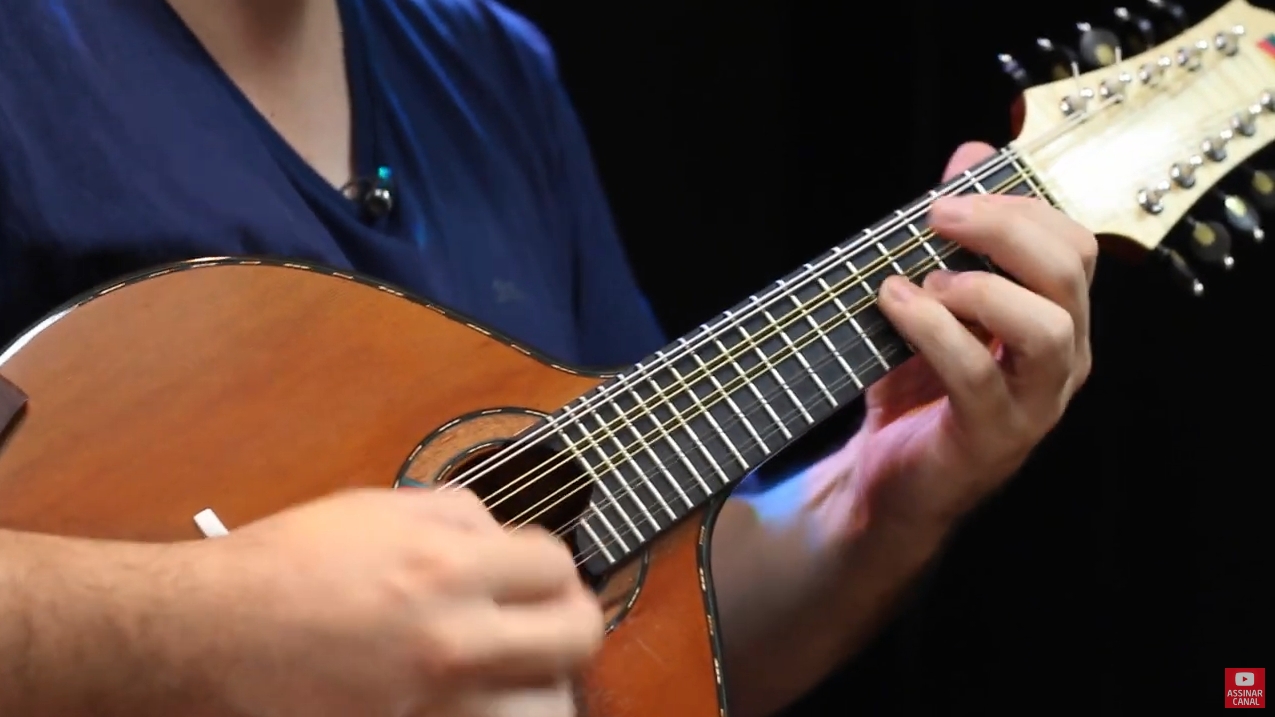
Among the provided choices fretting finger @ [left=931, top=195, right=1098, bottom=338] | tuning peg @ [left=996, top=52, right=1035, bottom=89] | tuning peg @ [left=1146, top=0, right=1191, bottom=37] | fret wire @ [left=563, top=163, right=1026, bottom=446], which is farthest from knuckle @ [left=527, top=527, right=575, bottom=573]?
tuning peg @ [left=1146, top=0, right=1191, bottom=37]

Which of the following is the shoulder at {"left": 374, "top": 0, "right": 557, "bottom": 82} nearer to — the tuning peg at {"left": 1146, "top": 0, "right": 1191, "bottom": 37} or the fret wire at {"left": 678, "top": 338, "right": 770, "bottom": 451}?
the fret wire at {"left": 678, "top": 338, "right": 770, "bottom": 451}

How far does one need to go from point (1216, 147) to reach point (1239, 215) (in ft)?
0.17

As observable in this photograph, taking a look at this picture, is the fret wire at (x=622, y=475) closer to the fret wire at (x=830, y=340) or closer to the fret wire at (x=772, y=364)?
the fret wire at (x=772, y=364)

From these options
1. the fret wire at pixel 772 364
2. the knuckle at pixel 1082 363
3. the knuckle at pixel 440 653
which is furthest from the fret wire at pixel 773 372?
the knuckle at pixel 440 653

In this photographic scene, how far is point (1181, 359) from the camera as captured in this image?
123 centimetres

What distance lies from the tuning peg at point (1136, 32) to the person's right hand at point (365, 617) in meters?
0.59

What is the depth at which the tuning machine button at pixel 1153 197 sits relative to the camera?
752 mm

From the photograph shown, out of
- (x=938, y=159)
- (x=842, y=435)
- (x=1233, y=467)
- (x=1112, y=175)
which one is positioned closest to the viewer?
(x=1112, y=175)

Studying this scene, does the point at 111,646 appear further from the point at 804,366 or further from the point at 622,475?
the point at 804,366

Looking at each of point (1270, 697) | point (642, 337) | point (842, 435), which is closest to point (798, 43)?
point (842, 435)

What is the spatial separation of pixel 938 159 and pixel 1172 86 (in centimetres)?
59

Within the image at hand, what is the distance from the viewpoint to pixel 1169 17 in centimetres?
79

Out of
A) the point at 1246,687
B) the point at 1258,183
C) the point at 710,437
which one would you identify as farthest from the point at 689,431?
the point at 1246,687

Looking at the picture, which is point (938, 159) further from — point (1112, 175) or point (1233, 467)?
point (1112, 175)
